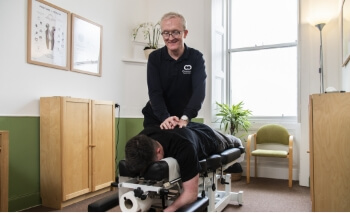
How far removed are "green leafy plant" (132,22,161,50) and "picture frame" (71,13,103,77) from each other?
2.37 ft

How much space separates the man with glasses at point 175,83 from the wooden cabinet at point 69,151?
1.19 metres

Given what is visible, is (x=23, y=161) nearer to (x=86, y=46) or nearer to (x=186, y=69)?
(x=86, y=46)

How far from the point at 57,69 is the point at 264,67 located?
9.56 feet

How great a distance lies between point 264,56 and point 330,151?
2470 millimetres

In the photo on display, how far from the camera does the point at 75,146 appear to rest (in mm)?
2777

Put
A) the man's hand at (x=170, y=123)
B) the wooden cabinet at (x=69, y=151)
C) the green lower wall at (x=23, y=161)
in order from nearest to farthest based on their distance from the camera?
1. the man's hand at (x=170, y=123)
2. the green lower wall at (x=23, y=161)
3. the wooden cabinet at (x=69, y=151)

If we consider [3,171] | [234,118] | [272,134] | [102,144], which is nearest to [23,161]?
[3,171]

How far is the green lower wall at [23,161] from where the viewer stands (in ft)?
8.25

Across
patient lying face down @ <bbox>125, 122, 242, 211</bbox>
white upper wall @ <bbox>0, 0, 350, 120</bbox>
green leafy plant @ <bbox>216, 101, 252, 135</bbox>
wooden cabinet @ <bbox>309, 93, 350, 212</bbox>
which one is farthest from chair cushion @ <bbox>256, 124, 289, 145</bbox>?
patient lying face down @ <bbox>125, 122, 242, 211</bbox>

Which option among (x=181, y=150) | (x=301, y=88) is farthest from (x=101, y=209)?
(x=301, y=88)

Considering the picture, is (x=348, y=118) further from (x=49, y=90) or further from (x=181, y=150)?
(x=49, y=90)

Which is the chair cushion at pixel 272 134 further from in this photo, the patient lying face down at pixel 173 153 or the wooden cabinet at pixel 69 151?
the patient lying face down at pixel 173 153

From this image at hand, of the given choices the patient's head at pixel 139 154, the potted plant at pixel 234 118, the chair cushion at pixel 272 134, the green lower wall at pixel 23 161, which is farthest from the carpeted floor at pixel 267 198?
the patient's head at pixel 139 154

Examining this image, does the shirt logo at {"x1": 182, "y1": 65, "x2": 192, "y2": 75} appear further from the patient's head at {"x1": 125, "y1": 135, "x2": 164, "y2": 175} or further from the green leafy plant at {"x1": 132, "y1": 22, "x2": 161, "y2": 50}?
the green leafy plant at {"x1": 132, "y1": 22, "x2": 161, "y2": 50}
